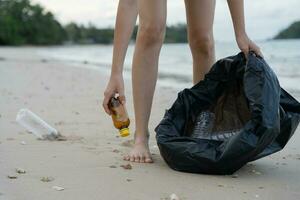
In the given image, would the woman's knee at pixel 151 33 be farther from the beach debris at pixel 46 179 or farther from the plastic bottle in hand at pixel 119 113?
the beach debris at pixel 46 179

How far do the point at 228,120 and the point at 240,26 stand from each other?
572 mm

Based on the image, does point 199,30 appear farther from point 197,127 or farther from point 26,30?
point 26,30

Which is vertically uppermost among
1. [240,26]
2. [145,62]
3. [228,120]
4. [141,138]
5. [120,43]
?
[240,26]

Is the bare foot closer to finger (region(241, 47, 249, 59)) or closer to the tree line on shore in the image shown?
finger (region(241, 47, 249, 59))

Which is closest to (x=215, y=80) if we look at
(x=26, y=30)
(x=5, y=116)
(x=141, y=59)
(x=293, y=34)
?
(x=141, y=59)

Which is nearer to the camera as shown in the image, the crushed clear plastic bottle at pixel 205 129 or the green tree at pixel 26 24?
the crushed clear plastic bottle at pixel 205 129

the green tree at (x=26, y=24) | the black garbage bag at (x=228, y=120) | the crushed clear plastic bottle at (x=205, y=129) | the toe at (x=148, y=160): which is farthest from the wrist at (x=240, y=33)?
the green tree at (x=26, y=24)

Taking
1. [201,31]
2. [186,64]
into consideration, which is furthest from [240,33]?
[186,64]

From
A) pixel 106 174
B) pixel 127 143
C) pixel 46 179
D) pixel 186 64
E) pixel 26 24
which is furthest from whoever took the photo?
pixel 26 24

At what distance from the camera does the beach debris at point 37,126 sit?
355cm

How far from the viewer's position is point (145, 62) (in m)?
2.98

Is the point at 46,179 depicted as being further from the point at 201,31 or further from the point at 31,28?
the point at 31,28

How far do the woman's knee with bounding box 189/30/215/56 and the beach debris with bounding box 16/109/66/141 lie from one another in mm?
1095

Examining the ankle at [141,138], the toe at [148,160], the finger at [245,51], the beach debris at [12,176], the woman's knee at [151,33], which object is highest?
the woman's knee at [151,33]
